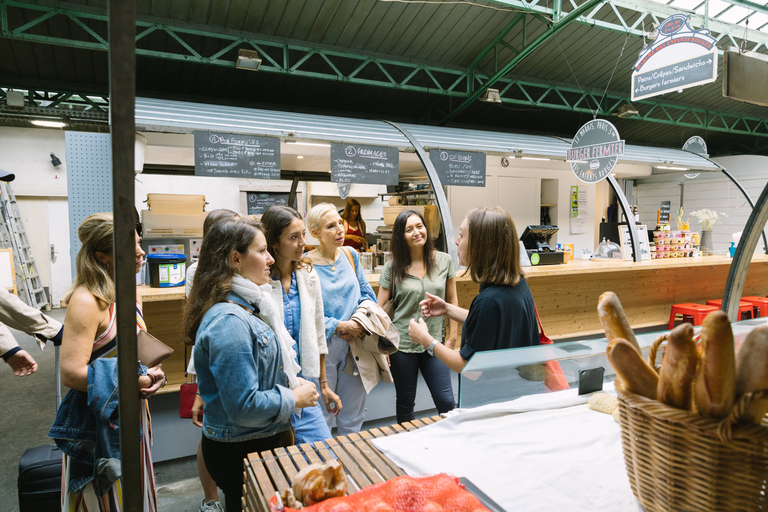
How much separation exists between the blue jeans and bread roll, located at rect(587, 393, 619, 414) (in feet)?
5.99

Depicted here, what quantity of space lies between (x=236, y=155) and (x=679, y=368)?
4192 millimetres

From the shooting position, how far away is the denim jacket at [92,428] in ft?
5.79

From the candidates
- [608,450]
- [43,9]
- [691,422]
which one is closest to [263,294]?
[608,450]

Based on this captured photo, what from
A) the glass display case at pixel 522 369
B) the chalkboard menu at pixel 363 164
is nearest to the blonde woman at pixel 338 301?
the glass display case at pixel 522 369

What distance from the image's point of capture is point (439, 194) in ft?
15.2

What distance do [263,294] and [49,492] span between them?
5.46 ft

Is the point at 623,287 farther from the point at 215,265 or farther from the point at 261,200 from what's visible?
the point at 261,200

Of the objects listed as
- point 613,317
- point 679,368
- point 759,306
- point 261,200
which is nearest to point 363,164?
point 613,317

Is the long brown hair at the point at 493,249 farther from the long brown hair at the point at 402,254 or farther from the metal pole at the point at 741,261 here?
the metal pole at the point at 741,261

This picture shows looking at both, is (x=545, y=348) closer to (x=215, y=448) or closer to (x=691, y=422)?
(x=691, y=422)

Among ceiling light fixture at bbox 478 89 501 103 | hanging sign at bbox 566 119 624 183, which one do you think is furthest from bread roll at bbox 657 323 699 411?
ceiling light fixture at bbox 478 89 501 103

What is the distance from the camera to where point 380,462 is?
105 cm

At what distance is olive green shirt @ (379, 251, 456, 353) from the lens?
3.19 meters

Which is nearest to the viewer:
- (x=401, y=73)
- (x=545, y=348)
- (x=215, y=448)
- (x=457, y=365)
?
(x=545, y=348)
